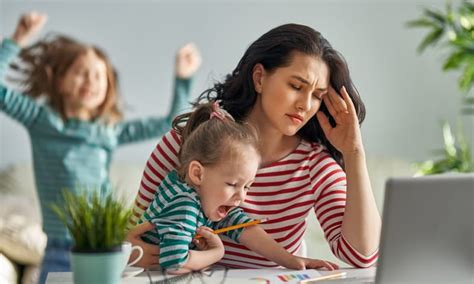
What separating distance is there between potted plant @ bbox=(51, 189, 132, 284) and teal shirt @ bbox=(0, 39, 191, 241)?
175 cm

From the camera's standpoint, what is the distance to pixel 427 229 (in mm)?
1428

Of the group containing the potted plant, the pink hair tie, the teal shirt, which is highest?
the pink hair tie

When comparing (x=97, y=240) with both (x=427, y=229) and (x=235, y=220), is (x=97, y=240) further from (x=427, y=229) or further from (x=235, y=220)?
(x=427, y=229)

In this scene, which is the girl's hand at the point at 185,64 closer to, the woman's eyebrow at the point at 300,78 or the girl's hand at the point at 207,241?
the woman's eyebrow at the point at 300,78

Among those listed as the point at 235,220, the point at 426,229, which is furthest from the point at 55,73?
the point at 426,229

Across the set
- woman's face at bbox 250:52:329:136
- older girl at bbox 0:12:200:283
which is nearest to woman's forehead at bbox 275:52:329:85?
woman's face at bbox 250:52:329:136

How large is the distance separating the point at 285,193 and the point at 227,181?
0.27 metres

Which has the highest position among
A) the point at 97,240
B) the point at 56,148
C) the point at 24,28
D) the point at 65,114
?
the point at 24,28

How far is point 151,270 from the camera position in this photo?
5.68 feet

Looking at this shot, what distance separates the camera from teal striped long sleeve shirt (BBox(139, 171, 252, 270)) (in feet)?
5.52

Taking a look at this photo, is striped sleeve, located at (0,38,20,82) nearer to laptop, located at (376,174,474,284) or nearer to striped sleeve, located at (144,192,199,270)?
striped sleeve, located at (144,192,199,270)

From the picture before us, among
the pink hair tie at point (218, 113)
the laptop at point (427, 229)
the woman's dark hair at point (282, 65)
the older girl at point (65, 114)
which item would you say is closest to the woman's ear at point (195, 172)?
the pink hair tie at point (218, 113)

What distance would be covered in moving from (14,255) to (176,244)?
2.16 meters

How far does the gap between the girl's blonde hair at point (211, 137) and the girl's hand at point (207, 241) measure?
12 cm
